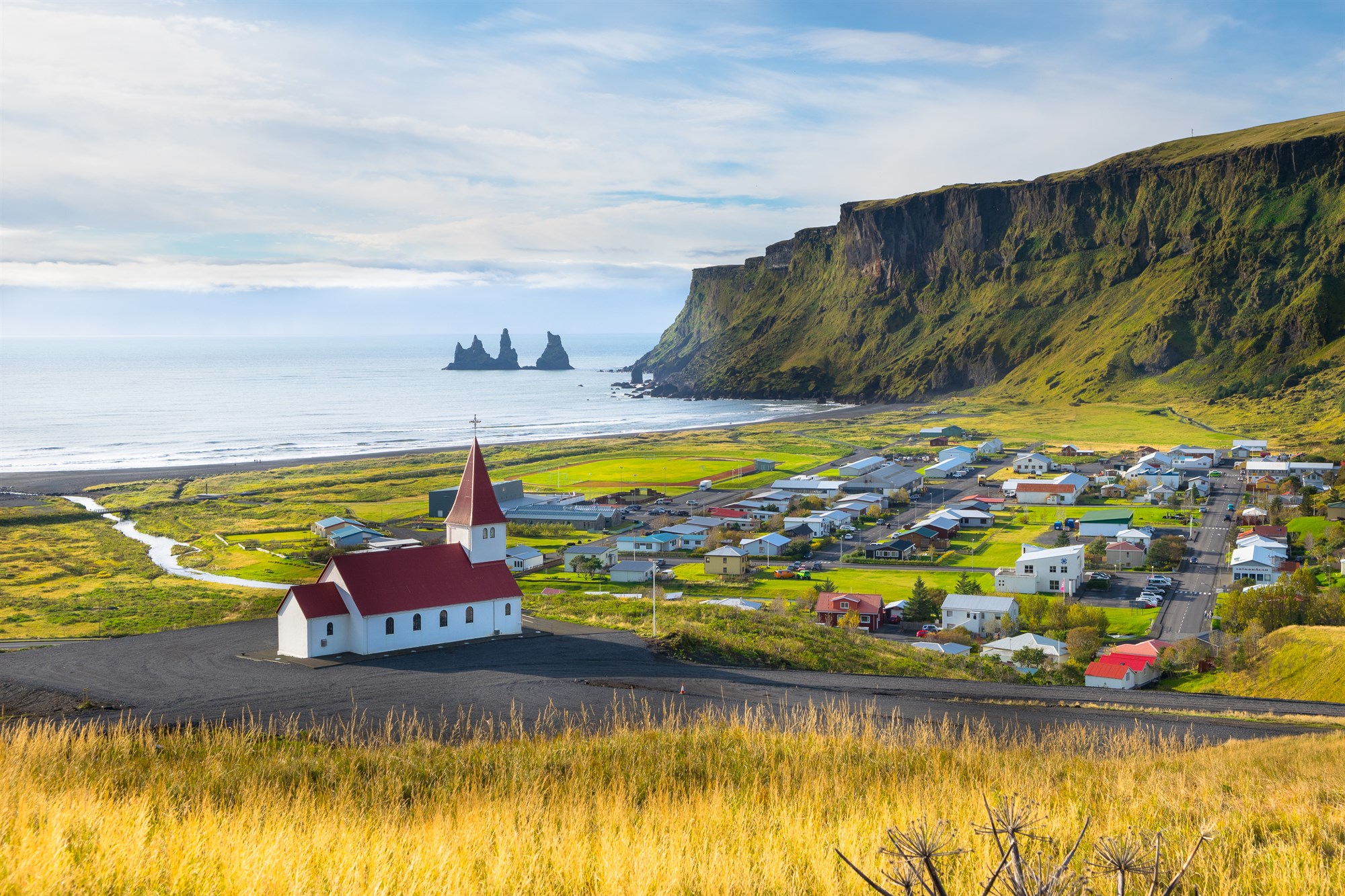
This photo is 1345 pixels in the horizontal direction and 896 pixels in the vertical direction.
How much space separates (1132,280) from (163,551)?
534ft

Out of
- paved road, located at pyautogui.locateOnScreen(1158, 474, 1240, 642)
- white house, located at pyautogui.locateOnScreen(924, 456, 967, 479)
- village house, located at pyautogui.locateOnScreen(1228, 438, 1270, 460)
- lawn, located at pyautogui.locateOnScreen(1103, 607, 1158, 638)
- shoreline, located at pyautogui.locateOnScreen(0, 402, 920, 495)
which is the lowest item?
lawn, located at pyautogui.locateOnScreen(1103, 607, 1158, 638)

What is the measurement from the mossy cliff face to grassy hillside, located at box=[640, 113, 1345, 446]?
0.29 metres

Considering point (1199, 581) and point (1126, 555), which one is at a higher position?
point (1126, 555)

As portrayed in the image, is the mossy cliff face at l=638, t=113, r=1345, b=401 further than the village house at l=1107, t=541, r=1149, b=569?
Yes

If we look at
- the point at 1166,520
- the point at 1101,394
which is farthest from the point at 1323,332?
the point at 1166,520

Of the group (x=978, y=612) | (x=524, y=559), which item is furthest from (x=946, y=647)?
(x=524, y=559)

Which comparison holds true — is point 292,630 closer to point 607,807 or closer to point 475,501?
point 475,501

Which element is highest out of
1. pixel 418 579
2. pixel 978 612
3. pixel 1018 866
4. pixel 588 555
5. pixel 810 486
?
pixel 1018 866

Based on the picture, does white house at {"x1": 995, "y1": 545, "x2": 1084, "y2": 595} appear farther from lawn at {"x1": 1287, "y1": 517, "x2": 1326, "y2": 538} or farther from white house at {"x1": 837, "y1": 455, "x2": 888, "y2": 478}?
white house at {"x1": 837, "y1": 455, "x2": 888, "y2": 478}

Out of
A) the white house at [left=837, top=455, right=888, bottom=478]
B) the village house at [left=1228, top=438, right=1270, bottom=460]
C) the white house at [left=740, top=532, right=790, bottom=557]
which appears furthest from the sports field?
the village house at [left=1228, top=438, right=1270, bottom=460]

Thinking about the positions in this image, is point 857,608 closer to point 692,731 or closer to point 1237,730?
point 1237,730

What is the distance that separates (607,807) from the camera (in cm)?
840

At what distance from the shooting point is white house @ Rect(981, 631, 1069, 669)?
32.6 meters

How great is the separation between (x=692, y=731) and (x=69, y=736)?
8.14m
